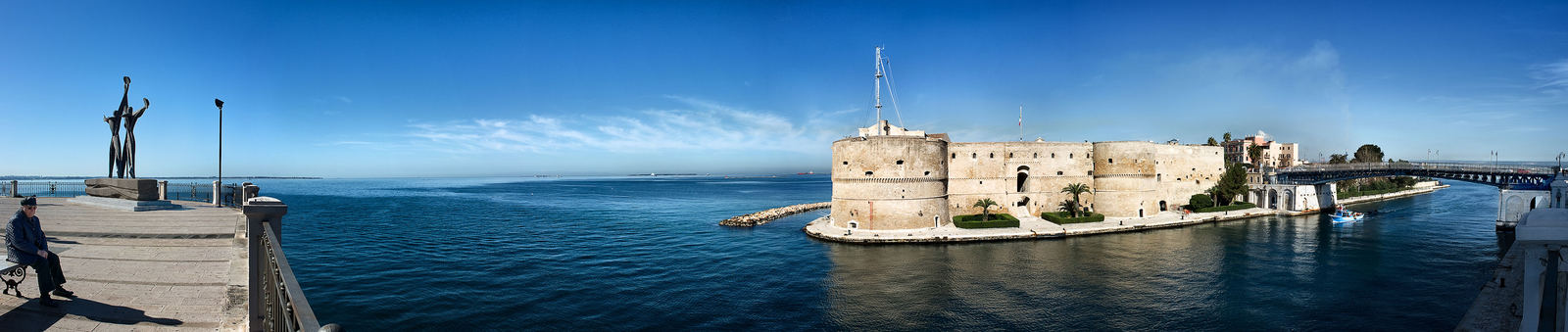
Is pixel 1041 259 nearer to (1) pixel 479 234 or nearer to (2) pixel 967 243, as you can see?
(2) pixel 967 243

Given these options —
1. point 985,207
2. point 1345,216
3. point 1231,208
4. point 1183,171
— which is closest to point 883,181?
point 985,207

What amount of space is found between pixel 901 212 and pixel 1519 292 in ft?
78.2

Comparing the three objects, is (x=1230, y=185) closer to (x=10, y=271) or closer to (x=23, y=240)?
(x=23, y=240)

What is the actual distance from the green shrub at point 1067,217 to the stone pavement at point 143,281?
133ft

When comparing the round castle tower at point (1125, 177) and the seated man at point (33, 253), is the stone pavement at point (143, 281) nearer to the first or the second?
the seated man at point (33, 253)

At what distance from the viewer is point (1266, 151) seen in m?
102

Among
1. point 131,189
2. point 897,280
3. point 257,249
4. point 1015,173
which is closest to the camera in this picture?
point 257,249

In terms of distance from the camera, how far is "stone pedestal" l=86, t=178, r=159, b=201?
57.3 ft

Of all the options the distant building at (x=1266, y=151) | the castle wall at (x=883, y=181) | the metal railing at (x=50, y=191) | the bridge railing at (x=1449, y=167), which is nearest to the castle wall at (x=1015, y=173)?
the castle wall at (x=883, y=181)

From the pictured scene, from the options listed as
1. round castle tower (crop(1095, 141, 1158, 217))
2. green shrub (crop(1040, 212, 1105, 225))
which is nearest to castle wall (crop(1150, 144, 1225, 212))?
round castle tower (crop(1095, 141, 1158, 217))

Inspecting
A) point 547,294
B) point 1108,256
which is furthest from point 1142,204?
point 547,294

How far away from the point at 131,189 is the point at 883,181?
105 feet

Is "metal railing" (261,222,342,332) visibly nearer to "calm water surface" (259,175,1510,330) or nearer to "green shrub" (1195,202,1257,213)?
"calm water surface" (259,175,1510,330)

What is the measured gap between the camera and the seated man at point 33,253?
600 cm
